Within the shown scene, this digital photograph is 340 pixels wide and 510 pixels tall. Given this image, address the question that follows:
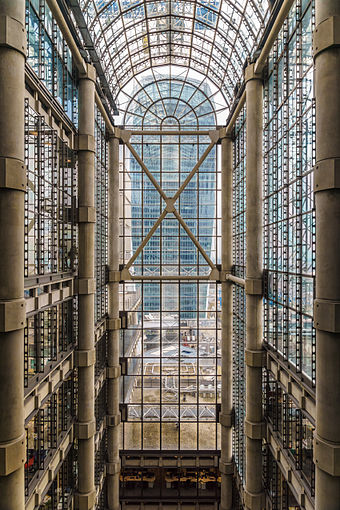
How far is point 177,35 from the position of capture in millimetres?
26219

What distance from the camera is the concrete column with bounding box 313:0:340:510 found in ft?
30.3

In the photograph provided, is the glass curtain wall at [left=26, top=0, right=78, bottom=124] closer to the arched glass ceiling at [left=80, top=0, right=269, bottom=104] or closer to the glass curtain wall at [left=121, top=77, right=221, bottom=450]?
the arched glass ceiling at [left=80, top=0, right=269, bottom=104]

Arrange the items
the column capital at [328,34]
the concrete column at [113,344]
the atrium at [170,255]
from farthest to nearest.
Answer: the concrete column at [113,344] → the atrium at [170,255] → the column capital at [328,34]

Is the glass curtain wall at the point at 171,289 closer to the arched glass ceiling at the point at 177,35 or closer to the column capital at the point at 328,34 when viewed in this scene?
the arched glass ceiling at the point at 177,35

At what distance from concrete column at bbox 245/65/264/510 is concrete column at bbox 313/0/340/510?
795cm

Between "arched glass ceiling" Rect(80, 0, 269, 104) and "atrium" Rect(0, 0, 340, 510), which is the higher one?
"arched glass ceiling" Rect(80, 0, 269, 104)

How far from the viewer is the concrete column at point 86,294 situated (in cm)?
1772

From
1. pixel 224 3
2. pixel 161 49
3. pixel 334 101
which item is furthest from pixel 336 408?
pixel 161 49

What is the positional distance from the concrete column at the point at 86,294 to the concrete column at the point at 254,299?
24.6 ft

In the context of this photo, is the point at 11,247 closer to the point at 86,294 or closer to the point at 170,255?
the point at 86,294

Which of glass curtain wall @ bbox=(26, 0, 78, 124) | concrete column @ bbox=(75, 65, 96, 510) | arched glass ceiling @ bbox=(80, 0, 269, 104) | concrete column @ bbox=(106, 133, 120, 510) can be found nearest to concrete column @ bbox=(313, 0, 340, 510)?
glass curtain wall @ bbox=(26, 0, 78, 124)

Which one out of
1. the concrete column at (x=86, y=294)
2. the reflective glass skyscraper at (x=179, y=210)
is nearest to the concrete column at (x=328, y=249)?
the concrete column at (x=86, y=294)

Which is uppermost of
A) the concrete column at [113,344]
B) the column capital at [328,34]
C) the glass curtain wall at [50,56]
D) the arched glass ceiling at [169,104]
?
the arched glass ceiling at [169,104]

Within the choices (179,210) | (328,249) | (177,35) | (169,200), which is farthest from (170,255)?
(328,249)
